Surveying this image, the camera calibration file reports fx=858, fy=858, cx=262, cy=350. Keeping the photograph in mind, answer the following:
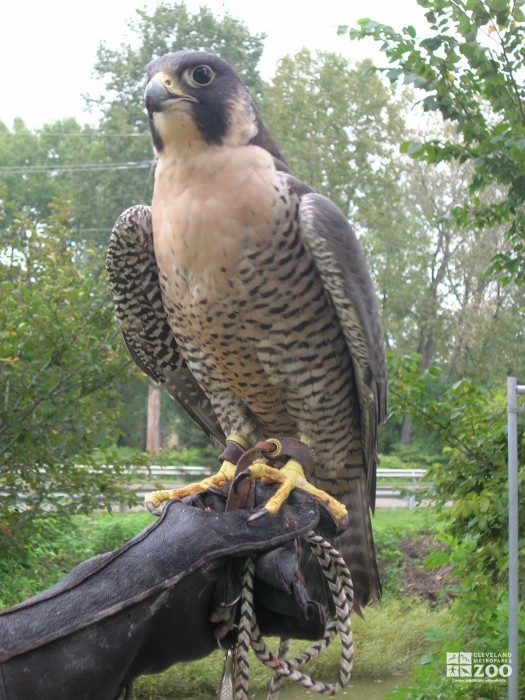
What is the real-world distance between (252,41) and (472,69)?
15751mm

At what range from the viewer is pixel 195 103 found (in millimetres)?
2699

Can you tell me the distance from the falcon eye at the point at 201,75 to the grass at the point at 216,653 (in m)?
3.81

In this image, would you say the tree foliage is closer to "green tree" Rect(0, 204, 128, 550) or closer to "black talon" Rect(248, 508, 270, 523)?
"green tree" Rect(0, 204, 128, 550)

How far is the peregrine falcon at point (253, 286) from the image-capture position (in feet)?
8.88

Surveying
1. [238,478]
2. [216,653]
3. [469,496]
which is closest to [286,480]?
[238,478]

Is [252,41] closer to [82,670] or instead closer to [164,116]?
[164,116]

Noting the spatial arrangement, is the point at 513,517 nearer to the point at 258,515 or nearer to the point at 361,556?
the point at 361,556

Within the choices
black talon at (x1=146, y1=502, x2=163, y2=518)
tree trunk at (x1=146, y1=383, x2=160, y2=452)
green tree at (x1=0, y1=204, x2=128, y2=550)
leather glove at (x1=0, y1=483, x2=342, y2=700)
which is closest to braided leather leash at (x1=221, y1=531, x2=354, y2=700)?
leather glove at (x1=0, y1=483, x2=342, y2=700)

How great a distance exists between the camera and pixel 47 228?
6.12 metres

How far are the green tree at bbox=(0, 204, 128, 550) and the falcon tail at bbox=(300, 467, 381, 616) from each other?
98.7 inches

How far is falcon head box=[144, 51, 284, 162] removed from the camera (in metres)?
2.65

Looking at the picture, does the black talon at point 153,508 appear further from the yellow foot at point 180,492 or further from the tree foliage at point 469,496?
the tree foliage at point 469,496

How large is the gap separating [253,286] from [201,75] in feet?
2.26

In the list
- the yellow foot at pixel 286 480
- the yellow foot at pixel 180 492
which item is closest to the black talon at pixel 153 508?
the yellow foot at pixel 180 492
